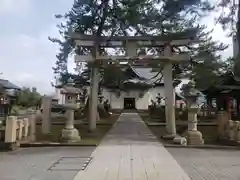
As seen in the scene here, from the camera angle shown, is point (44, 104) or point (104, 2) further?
point (104, 2)

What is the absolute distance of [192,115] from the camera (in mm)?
16141

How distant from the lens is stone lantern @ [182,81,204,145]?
15.7 metres

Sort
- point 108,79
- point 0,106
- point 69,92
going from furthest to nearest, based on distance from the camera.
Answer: point 0,106 < point 108,79 < point 69,92

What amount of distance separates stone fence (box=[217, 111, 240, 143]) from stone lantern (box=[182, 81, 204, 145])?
1.36m

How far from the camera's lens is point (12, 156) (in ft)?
39.5

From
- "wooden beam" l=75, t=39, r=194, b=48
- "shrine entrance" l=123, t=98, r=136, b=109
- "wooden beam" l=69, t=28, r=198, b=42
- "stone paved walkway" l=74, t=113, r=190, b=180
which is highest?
"wooden beam" l=69, t=28, r=198, b=42

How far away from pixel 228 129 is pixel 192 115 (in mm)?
1840

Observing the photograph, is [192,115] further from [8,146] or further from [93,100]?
[8,146]

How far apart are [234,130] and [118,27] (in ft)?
33.5

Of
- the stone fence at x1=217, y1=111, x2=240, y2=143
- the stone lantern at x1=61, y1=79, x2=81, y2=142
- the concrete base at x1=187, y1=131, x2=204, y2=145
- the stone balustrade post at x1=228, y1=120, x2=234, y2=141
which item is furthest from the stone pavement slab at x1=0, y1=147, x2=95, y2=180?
the stone balustrade post at x1=228, y1=120, x2=234, y2=141

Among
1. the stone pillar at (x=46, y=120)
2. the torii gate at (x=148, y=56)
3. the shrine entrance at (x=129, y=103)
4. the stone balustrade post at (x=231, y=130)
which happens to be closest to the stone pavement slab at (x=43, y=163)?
the stone pillar at (x=46, y=120)

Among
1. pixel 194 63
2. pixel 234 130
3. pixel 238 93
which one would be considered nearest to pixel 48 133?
pixel 234 130

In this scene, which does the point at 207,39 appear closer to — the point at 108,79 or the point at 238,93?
the point at 238,93

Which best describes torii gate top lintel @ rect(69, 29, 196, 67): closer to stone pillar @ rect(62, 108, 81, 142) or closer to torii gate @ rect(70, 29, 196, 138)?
torii gate @ rect(70, 29, 196, 138)
